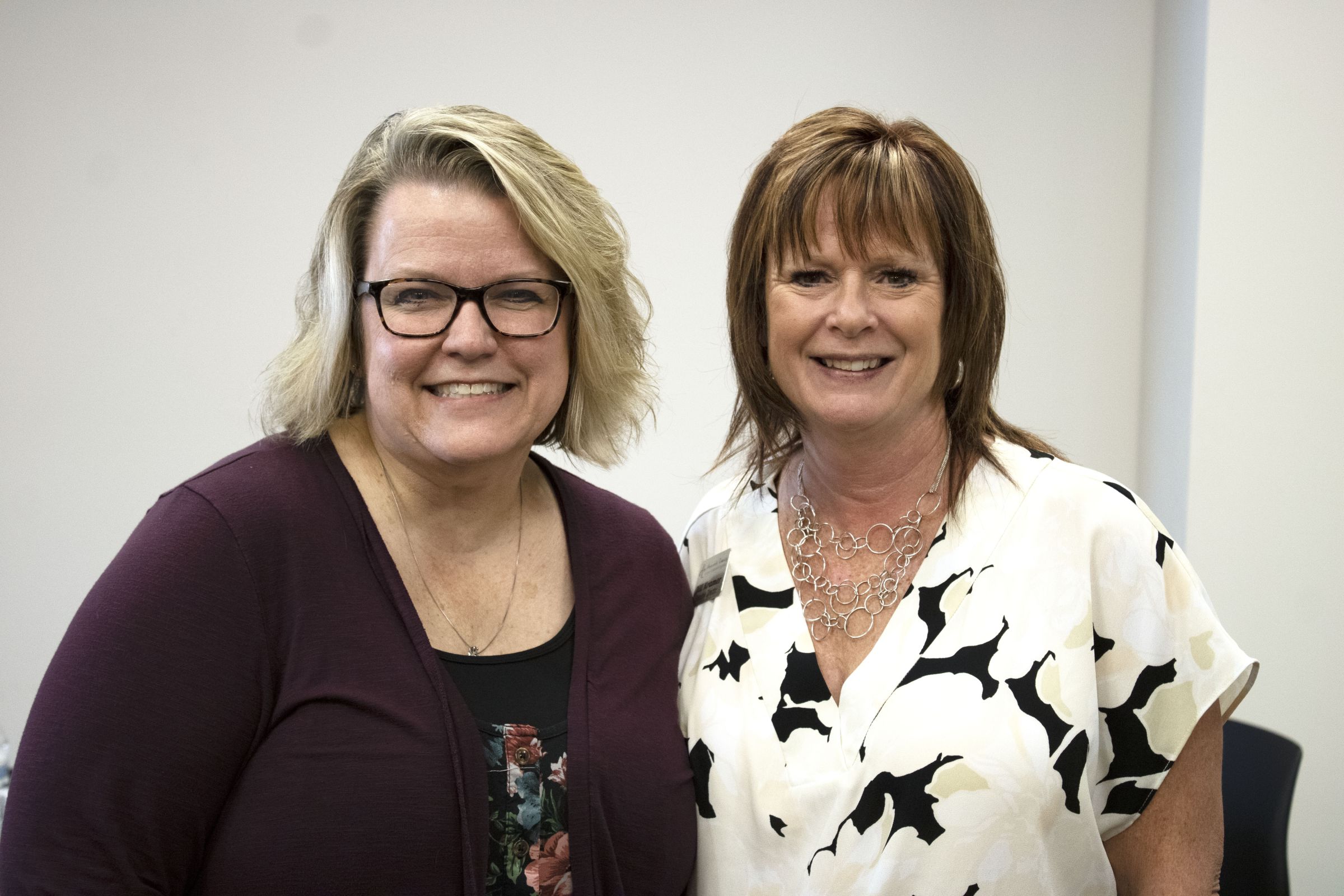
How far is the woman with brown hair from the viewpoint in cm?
146

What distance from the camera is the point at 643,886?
1496 mm

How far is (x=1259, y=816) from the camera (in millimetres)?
2238

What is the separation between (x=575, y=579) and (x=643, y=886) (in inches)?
17.9

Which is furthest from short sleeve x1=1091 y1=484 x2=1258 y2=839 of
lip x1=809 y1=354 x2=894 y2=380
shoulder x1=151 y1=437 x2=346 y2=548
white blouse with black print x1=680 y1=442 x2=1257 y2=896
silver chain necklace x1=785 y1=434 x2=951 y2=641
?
shoulder x1=151 y1=437 x2=346 y2=548

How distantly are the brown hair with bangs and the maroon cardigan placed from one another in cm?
70

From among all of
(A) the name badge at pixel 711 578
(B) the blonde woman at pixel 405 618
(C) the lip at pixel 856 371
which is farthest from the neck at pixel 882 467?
(B) the blonde woman at pixel 405 618

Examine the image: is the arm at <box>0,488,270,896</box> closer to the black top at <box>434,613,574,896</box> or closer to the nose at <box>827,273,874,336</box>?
the black top at <box>434,613,574,896</box>

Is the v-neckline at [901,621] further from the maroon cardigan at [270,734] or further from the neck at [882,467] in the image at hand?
the maroon cardigan at [270,734]

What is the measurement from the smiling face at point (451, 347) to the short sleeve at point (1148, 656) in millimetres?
880

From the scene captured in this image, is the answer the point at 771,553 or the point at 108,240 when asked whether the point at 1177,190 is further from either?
the point at 108,240

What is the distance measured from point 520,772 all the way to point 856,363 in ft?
2.56

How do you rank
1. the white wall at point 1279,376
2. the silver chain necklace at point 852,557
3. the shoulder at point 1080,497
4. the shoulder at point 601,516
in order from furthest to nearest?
the white wall at point 1279,376, the shoulder at point 601,516, the silver chain necklace at point 852,557, the shoulder at point 1080,497

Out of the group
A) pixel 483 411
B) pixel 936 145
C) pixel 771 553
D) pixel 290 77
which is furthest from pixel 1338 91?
pixel 290 77

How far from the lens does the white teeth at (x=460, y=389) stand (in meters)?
1.49
